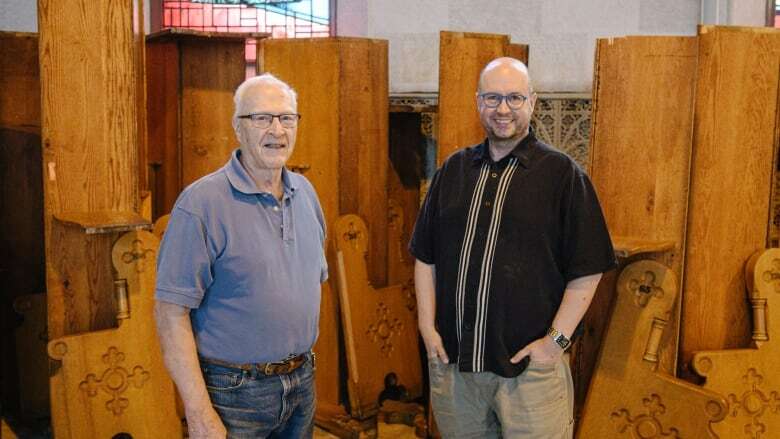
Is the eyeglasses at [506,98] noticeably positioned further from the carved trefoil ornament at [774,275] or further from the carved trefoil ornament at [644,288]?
the carved trefoil ornament at [774,275]

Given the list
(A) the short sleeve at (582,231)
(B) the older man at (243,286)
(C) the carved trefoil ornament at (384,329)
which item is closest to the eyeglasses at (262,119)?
(B) the older man at (243,286)

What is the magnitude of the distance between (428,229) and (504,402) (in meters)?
0.50

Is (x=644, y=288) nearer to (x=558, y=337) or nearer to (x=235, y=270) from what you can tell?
(x=558, y=337)

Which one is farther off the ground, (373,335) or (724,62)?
(724,62)

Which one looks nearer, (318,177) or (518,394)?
(518,394)

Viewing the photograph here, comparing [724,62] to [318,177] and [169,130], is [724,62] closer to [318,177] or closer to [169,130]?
[318,177]

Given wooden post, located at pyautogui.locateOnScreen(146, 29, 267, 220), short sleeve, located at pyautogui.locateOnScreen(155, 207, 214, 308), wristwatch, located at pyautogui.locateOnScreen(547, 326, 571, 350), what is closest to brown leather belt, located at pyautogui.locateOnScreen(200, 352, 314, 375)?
short sleeve, located at pyautogui.locateOnScreen(155, 207, 214, 308)

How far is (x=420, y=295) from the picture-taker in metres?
2.08

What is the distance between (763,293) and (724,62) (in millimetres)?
788

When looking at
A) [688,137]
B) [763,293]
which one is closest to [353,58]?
[688,137]

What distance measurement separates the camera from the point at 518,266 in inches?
73.7

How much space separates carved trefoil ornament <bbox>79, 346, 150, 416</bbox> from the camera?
2.53 m

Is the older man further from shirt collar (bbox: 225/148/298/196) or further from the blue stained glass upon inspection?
the blue stained glass

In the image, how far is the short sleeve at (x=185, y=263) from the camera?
1.55 metres
